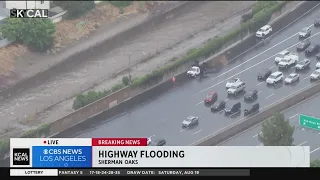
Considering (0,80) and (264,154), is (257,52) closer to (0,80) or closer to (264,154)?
(0,80)

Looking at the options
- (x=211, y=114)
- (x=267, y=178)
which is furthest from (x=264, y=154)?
(x=211, y=114)

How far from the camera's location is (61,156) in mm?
142125

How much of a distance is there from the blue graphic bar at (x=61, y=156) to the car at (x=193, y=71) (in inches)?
1819

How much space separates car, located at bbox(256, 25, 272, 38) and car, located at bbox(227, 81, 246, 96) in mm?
14418

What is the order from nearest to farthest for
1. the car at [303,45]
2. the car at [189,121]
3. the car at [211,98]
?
the car at [189,121], the car at [211,98], the car at [303,45]

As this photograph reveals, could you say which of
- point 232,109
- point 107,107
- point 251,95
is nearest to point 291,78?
point 251,95

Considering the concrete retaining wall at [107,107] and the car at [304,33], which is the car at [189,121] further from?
the car at [304,33]

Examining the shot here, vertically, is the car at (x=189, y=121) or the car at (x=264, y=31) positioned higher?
the car at (x=264, y=31)

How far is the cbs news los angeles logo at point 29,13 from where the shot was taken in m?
195

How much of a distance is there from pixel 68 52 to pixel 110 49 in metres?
5.95

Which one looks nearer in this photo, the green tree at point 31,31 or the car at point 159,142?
the car at point 159,142

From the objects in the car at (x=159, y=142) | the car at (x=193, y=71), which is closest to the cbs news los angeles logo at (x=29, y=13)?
the car at (x=193, y=71)

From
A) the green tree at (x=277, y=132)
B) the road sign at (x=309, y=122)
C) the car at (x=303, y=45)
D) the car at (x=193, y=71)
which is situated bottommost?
the green tree at (x=277, y=132)

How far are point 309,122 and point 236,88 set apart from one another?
53.5ft
